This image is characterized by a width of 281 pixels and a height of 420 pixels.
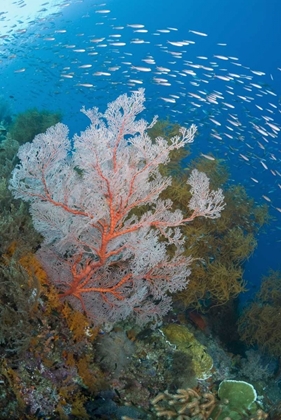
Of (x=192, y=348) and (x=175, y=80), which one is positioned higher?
(x=175, y=80)

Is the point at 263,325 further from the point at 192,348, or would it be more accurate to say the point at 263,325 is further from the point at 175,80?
the point at 175,80

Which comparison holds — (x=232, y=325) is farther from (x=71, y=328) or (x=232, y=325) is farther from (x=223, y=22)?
(x=223, y=22)

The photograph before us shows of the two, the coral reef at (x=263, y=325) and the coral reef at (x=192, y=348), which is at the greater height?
the coral reef at (x=192, y=348)

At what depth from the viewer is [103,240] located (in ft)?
15.8

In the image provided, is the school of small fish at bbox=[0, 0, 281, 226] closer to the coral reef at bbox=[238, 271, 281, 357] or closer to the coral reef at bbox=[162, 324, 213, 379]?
the coral reef at bbox=[238, 271, 281, 357]

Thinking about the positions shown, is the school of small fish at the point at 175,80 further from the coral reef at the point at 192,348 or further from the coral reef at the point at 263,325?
the coral reef at the point at 192,348

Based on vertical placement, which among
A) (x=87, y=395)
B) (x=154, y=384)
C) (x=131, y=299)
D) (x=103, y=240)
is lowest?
(x=154, y=384)

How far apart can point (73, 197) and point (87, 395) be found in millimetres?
2886

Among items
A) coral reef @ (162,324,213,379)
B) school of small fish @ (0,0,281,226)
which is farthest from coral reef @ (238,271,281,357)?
coral reef @ (162,324,213,379)

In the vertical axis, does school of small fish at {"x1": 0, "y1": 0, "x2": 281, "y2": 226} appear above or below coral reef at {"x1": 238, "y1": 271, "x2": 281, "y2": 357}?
above

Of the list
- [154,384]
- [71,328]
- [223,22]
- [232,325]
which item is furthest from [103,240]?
[223,22]

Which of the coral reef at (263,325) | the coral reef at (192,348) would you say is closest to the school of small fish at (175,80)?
the coral reef at (263,325)

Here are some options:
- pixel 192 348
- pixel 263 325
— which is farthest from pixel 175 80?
pixel 192 348

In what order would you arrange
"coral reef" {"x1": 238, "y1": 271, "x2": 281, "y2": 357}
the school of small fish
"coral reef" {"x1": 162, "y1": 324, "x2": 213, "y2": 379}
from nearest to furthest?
"coral reef" {"x1": 162, "y1": 324, "x2": 213, "y2": 379}
"coral reef" {"x1": 238, "y1": 271, "x2": 281, "y2": 357}
the school of small fish
